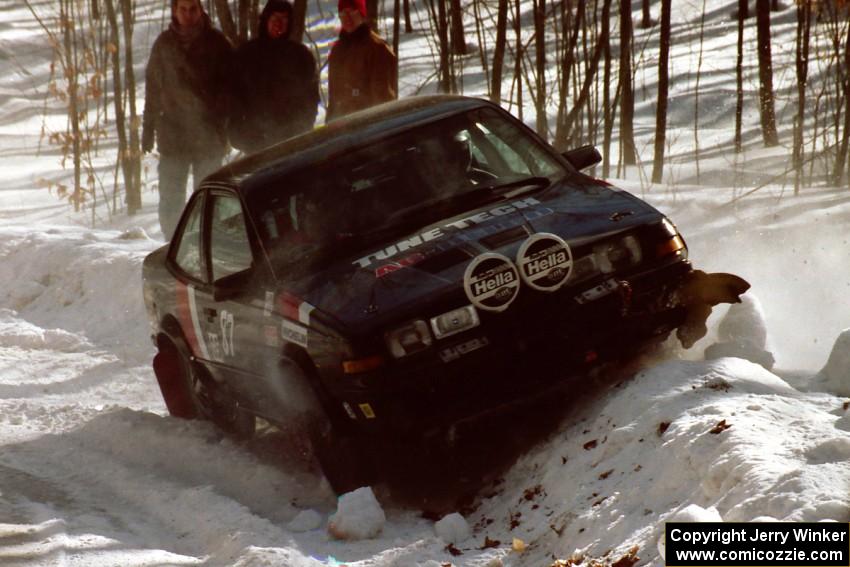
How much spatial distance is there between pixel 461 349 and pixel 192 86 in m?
5.96

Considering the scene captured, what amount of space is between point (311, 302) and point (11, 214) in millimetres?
12730

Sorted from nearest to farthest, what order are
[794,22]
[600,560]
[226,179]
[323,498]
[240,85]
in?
[600,560] → [323,498] → [226,179] → [240,85] → [794,22]

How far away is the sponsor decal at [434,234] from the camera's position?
18.2 feet

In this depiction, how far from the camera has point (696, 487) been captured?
166 inches

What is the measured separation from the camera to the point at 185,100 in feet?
34.4

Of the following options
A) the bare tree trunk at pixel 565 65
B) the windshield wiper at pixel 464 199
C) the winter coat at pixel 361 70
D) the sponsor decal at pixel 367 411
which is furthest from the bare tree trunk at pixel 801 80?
the sponsor decal at pixel 367 411

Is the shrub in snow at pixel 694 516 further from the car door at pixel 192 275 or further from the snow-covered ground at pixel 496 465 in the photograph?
the car door at pixel 192 275

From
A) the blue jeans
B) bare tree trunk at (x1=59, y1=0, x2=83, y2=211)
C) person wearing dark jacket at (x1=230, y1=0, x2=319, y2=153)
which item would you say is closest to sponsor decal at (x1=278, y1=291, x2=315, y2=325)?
person wearing dark jacket at (x1=230, y1=0, x2=319, y2=153)

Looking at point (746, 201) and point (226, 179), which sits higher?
point (226, 179)

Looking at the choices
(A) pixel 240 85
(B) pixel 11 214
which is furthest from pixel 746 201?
(B) pixel 11 214

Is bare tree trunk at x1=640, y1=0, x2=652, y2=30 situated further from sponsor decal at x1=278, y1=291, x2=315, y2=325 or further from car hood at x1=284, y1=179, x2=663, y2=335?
sponsor decal at x1=278, y1=291, x2=315, y2=325

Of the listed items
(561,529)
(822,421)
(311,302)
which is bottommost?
(561,529)

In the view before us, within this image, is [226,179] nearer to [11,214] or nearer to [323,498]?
[323,498]

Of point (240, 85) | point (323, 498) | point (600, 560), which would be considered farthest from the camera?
point (240, 85)
